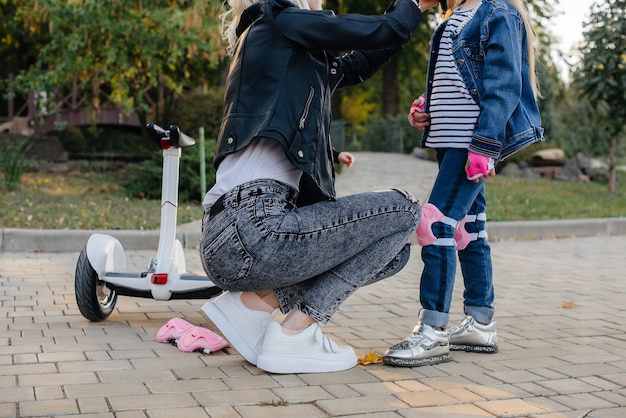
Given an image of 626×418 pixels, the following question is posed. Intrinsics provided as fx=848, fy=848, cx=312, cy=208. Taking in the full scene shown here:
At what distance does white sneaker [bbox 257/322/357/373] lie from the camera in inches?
128

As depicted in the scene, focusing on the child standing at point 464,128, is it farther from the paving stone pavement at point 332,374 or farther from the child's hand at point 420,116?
the paving stone pavement at point 332,374

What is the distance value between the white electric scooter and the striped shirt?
122 centimetres

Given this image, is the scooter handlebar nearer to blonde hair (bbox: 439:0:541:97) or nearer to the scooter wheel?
the scooter wheel

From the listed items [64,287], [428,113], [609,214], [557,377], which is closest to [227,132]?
[428,113]

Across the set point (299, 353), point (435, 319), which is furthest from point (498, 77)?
point (299, 353)

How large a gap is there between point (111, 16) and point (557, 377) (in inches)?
374

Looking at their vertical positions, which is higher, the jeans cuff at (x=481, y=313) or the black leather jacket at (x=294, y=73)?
the black leather jacket at (x=294, y=73)

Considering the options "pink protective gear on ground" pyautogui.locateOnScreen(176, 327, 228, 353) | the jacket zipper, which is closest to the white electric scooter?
"pink protective gear on ground" pyautogui.locateOnScreen(176, 327, 228, 353)

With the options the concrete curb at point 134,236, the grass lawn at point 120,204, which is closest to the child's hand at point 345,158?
the concrete curb at point 134,236

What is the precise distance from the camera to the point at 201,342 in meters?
3.64

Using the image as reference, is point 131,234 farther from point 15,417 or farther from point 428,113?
point 15,417

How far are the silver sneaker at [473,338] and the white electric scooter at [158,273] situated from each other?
1.15m

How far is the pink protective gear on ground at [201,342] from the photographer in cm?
363

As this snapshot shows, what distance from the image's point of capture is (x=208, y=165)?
34.4 ft
